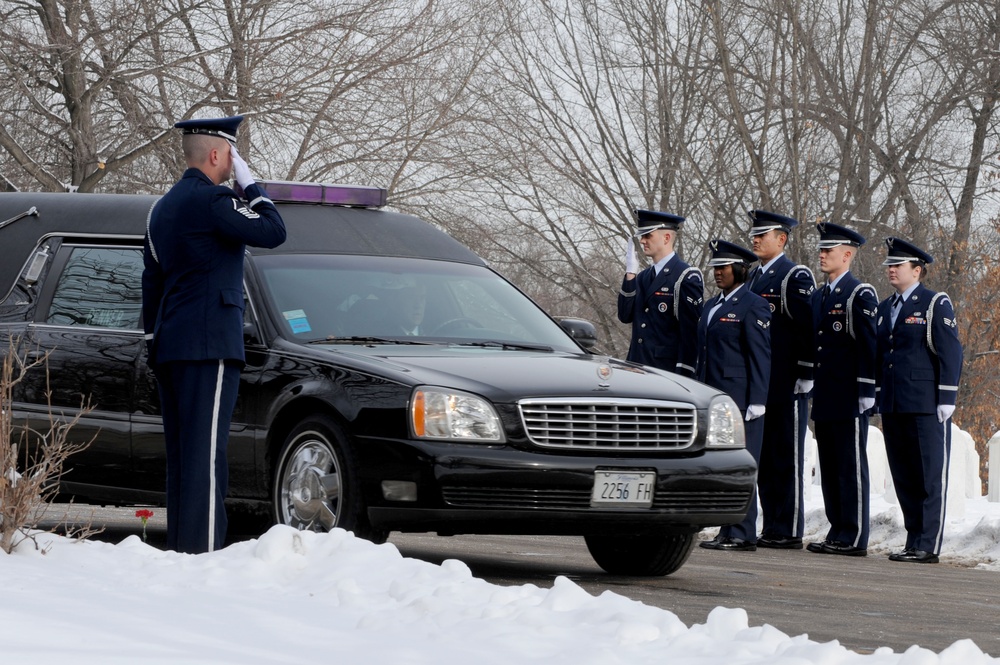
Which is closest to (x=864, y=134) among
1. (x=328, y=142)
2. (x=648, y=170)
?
(x=648, y=170)

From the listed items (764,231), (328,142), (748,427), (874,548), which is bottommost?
(874,548)

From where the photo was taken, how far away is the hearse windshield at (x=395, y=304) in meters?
8.55

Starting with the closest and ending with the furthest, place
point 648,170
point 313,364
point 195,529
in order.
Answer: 1. point 195,529
2. point 313,364
3. point 648,170

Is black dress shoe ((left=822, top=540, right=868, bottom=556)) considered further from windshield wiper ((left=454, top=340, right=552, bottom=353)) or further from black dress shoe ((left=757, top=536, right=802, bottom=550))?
windshield wiper ((left=454, top=340, right=552, bottom=353))

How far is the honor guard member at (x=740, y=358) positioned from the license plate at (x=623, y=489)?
3.53 metres

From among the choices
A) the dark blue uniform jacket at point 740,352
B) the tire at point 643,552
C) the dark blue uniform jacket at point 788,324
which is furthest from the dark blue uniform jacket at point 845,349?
the tire at point 643,552

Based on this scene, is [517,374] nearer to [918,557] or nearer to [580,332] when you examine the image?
[580,332]

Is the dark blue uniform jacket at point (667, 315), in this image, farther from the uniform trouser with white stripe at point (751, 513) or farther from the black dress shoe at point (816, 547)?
Answer: the black dress shoe at point (816, 547)

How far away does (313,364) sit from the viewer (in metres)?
7.98

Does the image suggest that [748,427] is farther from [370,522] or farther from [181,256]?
[181,256]

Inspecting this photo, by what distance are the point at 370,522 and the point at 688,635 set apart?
2.70 meters

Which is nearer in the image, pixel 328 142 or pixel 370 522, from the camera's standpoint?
pixel 370 522

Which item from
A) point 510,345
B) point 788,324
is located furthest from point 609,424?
point 788,324

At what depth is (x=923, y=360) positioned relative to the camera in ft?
37.1
